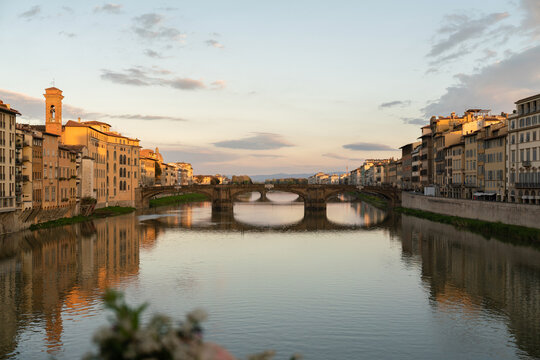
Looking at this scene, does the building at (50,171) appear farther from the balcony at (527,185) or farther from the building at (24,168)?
the balcony at (527,185)

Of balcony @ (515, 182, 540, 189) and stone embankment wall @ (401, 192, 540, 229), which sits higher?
balcony @ (515, 182, 540, 189)

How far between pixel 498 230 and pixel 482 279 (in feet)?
76.8

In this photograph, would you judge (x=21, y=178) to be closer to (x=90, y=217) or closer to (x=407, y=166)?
(x=90, y=217)

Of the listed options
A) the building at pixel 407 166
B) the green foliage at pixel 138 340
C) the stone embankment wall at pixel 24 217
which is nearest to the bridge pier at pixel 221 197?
the stone embankment wall at pixel 24 217

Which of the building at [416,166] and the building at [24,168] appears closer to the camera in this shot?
the building at [24,168]

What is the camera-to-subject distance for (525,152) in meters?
63.2

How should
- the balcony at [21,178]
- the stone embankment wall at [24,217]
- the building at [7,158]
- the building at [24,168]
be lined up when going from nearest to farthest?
the building at [7,158], the stone embankment wall at [24,217], the balcony at [21,178], the building at [24,168]

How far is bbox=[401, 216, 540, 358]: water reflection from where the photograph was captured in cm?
2514

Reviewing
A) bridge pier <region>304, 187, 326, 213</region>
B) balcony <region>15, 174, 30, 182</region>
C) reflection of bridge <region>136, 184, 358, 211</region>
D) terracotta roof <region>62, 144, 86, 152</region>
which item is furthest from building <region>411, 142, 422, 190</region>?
balcony <region>15, 174, 30, 182</region>

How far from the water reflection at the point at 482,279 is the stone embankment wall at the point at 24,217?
4346 cm

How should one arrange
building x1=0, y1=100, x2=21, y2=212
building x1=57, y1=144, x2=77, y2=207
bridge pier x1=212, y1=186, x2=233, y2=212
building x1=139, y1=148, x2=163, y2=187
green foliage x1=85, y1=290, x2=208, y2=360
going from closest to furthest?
green foliage x1=85, y1=290, x2=208, y2=360
building x1=0, y1=100, x2=21, y2=212
building x1=57, y1=144, x2=77, y2=207
bridge pier x1=212, y1=186, x2=233, y2=212
building x1=139, y1=148, x2=163, y2=187

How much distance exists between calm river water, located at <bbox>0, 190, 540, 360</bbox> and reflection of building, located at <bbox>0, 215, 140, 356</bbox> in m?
0.11

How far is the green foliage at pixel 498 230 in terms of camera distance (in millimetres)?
49656

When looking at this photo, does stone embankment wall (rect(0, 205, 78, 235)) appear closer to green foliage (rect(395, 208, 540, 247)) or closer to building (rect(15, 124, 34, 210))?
building (rect(15, 124, 34, 210))
